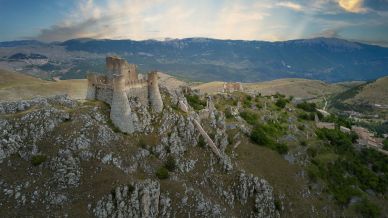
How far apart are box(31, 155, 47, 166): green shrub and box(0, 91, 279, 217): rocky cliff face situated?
0.14 metres

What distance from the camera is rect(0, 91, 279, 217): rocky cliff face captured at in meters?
50.5

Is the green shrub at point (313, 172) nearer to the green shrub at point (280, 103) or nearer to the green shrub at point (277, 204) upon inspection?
the green shrub at point (277, 204)

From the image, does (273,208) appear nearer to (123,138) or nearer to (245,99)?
(123,138)

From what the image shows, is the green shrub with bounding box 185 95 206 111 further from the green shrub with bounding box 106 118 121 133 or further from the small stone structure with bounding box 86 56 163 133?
the green shrub with bounding box 106 118 121 133

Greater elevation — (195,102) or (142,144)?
(195,102)

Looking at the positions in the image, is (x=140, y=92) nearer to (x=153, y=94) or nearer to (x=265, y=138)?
(x=153, y=94)

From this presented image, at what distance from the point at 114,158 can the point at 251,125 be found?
3740 centimetres

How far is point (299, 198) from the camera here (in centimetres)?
7162

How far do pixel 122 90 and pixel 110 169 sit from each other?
13.1m

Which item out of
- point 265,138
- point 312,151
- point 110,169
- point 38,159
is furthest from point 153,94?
point 312,151

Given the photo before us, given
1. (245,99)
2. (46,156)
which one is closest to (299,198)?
(245,99)

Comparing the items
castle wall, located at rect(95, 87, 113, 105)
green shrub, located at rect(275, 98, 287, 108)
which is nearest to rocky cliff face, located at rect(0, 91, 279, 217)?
castle wall, located at rect(95, 87, 113, 105)

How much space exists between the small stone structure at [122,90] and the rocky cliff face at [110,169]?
161 cm

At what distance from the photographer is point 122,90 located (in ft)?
200
